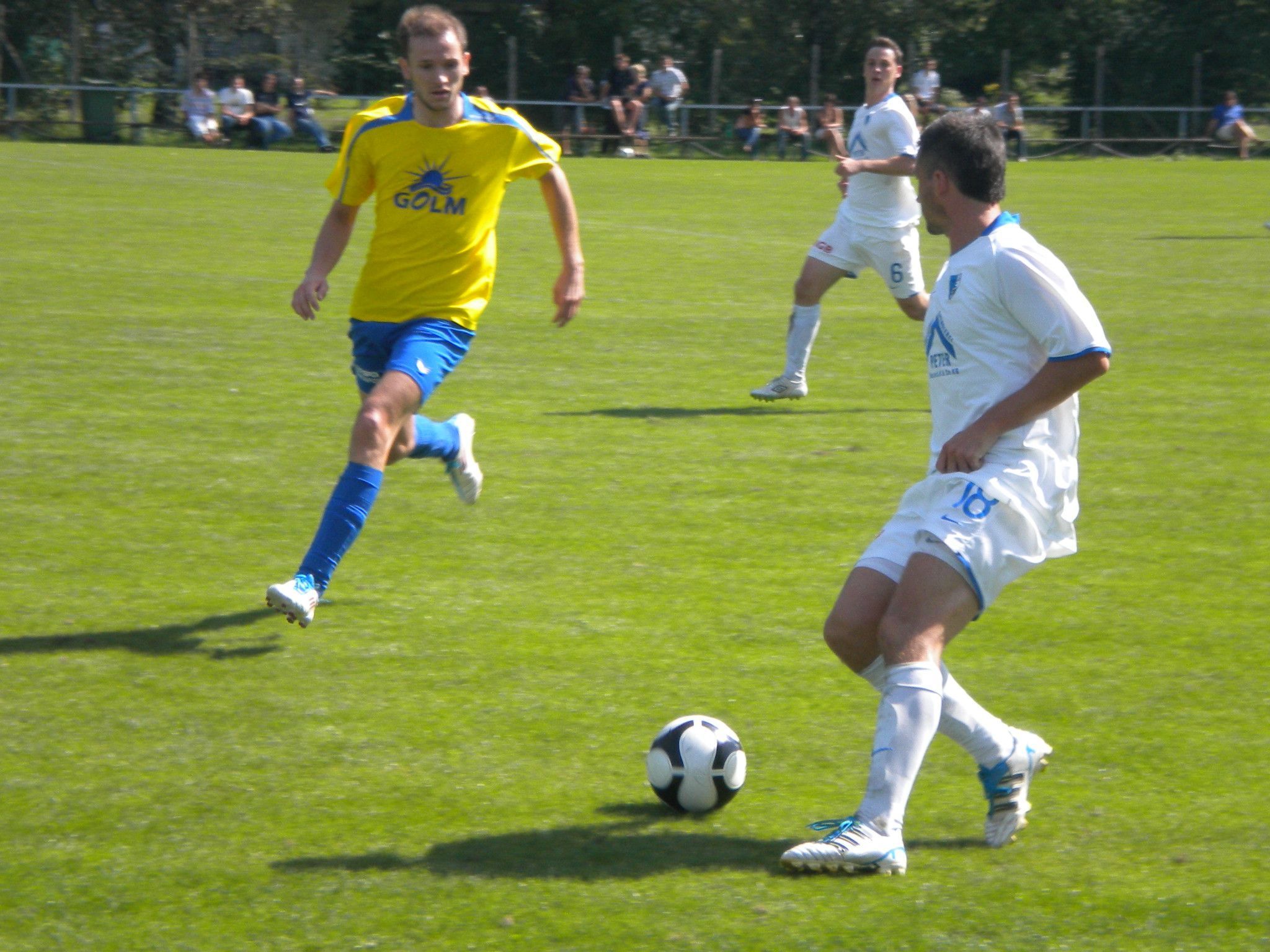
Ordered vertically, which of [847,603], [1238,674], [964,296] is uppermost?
[964,296]

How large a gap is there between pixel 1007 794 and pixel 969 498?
75 cm

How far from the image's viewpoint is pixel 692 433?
873 centimetres

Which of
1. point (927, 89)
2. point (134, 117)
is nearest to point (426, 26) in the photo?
point (134, 117)

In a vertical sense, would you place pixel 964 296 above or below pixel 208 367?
above

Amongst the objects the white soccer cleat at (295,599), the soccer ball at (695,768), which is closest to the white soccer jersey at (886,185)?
the white soccer cleat at (295,599)

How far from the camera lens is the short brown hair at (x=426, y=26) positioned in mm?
5520

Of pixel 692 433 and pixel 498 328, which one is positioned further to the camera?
pixel 498 328

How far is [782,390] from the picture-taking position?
9.64 meters

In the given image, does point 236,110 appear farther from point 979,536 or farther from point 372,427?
point 979,536

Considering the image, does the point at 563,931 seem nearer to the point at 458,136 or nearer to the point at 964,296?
the point at 964,296

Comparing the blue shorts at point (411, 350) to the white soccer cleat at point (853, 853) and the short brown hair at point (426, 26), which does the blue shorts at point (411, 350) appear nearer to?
the short brown hair at point (426, 26)

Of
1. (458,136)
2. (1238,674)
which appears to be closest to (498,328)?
(458,136)

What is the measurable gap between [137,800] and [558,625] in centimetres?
185

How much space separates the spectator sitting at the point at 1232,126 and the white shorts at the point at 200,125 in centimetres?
2216
